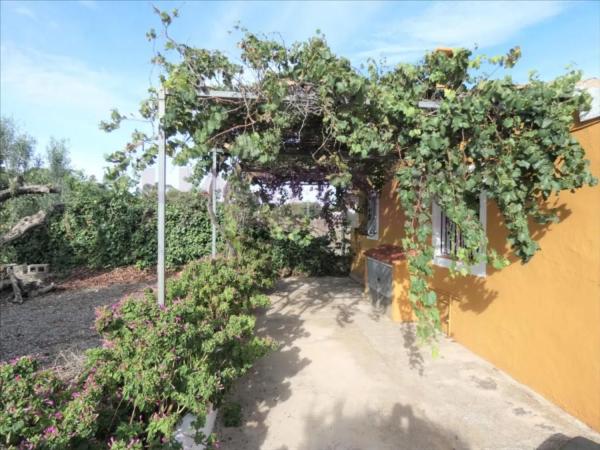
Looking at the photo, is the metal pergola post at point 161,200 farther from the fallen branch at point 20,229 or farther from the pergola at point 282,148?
the fallen branch at point 20,229

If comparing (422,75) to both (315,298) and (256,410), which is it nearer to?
(256,410)

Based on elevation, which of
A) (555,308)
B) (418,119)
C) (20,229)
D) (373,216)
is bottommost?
(555,308)

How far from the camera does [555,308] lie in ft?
10.5

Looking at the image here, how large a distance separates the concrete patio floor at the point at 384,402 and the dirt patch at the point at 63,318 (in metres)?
2.00

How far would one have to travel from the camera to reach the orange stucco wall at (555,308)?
2.85 m

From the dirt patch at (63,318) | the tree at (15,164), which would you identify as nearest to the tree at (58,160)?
the tree at (15,164)

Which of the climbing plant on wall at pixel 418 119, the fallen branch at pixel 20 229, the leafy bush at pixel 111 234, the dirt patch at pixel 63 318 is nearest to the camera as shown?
the climbing plant on wall at pixel 418 119

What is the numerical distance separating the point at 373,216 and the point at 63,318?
21.1 feet

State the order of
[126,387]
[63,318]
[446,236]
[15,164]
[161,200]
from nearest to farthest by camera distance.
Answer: [126,387] → [161,200] → [446,236] → [63,318] → [15,164]

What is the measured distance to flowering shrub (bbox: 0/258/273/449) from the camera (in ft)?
4.66

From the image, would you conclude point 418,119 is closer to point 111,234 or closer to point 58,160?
point 111,234

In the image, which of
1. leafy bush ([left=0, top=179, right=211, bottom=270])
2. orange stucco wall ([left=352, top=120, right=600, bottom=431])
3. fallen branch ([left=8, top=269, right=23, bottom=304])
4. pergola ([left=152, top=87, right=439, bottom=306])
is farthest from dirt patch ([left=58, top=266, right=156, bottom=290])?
orange stucco wall ([left=352, top=120, right=600, bottom=431])

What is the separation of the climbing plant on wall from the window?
4986 millimetres

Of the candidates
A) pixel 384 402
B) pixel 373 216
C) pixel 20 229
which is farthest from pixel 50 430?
pixel 20 229
